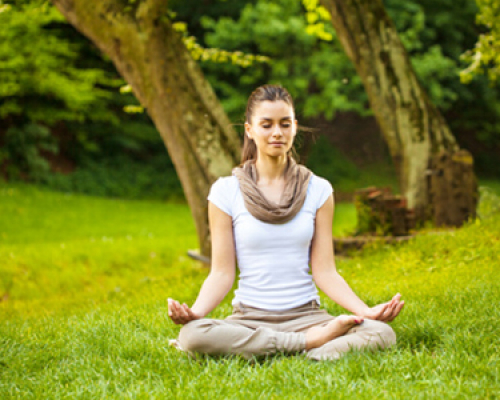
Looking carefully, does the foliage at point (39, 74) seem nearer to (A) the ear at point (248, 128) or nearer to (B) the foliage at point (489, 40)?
(B) the foliage at point (489, 40)

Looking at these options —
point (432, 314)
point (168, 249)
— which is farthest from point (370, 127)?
point (432, 314)

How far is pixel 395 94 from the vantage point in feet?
27.5

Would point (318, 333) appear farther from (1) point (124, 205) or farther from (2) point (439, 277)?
(1) point (124, 205)

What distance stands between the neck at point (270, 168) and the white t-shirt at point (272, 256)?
0.65 feet

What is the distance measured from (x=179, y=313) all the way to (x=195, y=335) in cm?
17

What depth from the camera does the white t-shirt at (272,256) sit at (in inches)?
142

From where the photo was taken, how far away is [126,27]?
281 inches

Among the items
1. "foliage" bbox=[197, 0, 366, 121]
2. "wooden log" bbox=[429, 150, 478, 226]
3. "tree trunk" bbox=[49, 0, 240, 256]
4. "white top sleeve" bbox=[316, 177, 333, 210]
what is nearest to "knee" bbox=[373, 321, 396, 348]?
"white top sleeve" bbox=[316, 177, 333, 210]

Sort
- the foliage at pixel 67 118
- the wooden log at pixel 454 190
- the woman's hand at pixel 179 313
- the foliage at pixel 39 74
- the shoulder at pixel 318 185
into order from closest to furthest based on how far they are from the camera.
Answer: the woman's hand at pixel 179 313, the shoulder at pixel 318 185, the wooden log at pixel 454 190, the foliage at pixel 39 74, the foliage at pixel 67 118

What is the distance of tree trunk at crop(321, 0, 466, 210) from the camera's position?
830 cm

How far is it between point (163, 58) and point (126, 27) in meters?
0.54

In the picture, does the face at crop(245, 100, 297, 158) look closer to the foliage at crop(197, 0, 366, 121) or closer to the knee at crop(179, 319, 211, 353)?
the knee at crop(179, 319, 211, 353)

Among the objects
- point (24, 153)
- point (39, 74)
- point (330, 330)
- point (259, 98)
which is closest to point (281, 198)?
point (259, 98)

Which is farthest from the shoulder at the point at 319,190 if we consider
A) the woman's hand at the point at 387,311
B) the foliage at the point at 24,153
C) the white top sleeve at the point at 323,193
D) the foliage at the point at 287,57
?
the foliage at the point at 24,153
